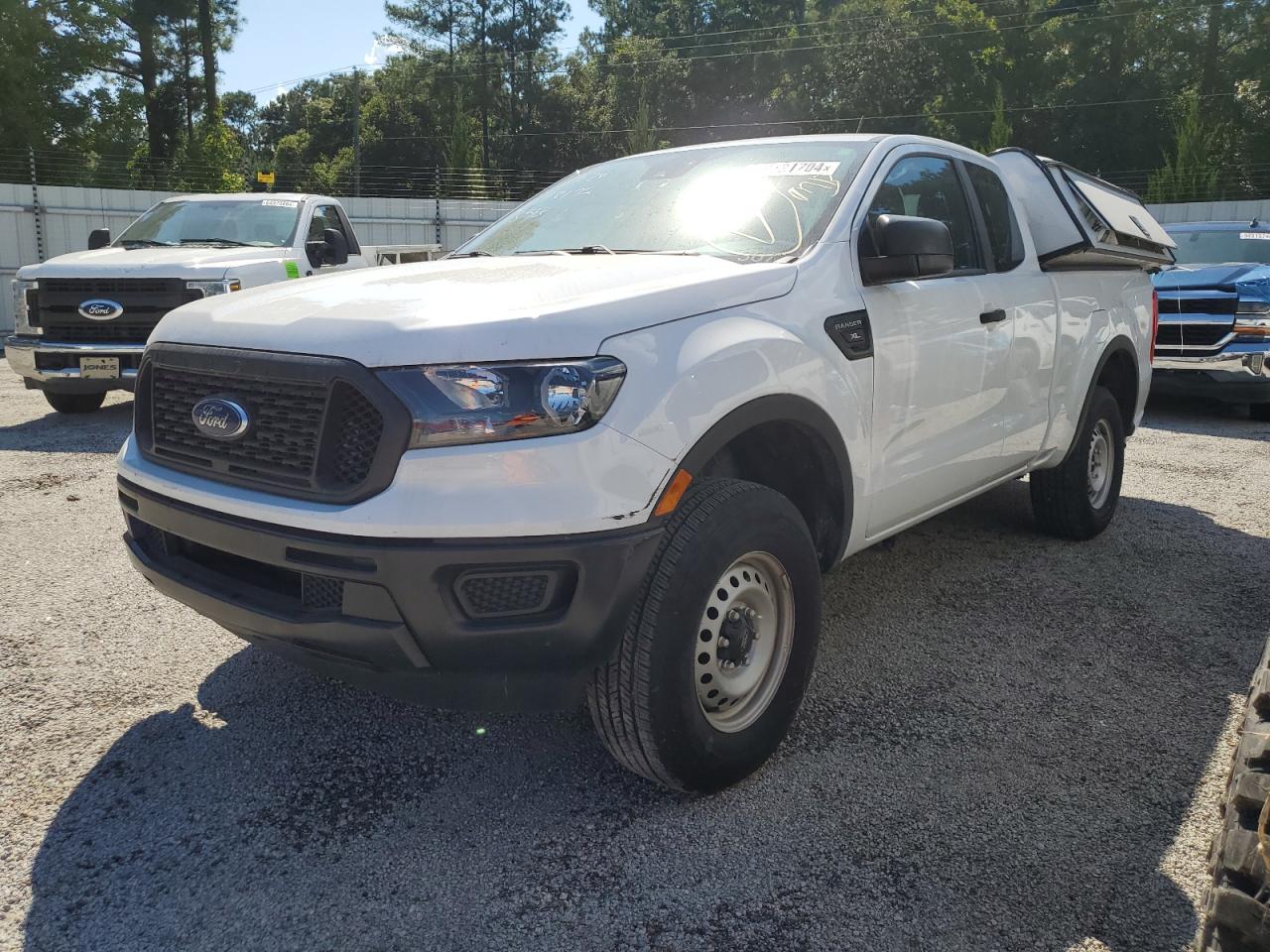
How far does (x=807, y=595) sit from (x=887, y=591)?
5.78 feet

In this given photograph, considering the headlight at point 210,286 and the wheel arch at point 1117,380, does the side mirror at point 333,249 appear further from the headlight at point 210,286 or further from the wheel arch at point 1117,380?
the wheel arch at point 1117,380

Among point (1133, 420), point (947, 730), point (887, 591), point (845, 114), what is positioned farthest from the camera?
point (845, 114)

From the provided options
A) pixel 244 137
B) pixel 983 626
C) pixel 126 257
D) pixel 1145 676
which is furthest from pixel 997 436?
pixel 244 137

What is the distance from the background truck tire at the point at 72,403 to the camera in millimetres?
8961

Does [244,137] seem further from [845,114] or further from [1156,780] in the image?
[1156,780]

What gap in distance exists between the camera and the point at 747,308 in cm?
283

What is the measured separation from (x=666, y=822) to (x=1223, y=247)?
10.4 meters

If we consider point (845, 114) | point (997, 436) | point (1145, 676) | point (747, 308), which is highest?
point (845, 114)

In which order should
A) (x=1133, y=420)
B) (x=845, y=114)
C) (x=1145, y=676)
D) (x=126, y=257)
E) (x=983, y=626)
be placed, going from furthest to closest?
(x=845, y=114)
(x=126, y=257)
(x=1133, y=420)
(x=983, y=626)
(x=1145, y=676)

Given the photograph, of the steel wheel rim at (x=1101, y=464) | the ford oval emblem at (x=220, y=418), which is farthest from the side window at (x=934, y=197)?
the ford oval emblem at (x=220, y=418)

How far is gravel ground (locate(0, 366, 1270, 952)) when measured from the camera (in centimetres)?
231

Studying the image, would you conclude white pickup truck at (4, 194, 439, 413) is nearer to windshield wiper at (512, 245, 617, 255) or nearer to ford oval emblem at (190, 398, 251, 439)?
windshield wiper at (512, 245, 617, 255)

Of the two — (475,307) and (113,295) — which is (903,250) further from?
(113,295)

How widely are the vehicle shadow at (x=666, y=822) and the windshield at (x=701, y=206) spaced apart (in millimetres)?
1532
